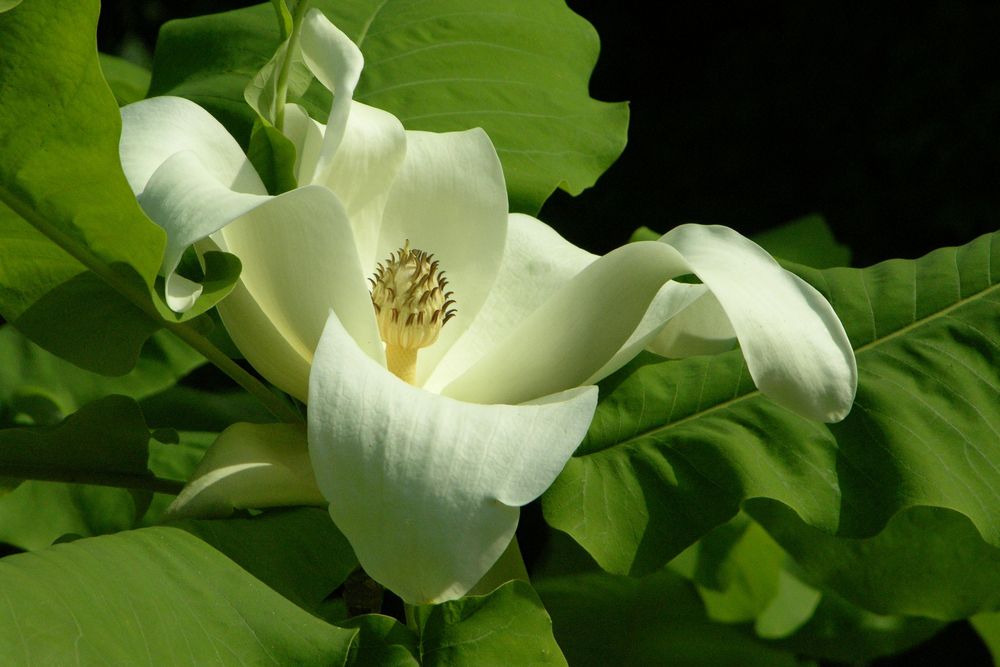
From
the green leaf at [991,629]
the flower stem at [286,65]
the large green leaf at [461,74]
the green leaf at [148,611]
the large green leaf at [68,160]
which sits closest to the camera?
the green leaf at [148,611]

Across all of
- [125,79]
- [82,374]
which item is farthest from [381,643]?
[125,79]

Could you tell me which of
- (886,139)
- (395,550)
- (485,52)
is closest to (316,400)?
(395,550)

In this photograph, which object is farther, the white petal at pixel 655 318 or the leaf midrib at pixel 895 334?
the leaf midrib at pixel 895 334

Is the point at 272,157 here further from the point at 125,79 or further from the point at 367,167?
the point at 125,79

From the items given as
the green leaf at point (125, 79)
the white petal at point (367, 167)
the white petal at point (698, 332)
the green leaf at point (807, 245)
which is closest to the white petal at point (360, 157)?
the white petal at point (367, 167)

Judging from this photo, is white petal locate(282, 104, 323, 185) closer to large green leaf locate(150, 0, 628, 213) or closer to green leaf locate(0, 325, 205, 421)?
large green leaf locate(150, 0, 628, 213)

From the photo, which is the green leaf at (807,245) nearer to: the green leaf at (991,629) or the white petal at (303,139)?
the green leaf at (991,629)

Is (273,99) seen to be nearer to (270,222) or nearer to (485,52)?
(270,222)

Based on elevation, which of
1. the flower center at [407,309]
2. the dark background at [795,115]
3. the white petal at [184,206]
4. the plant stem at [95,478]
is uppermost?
the white petal at [184,206]
